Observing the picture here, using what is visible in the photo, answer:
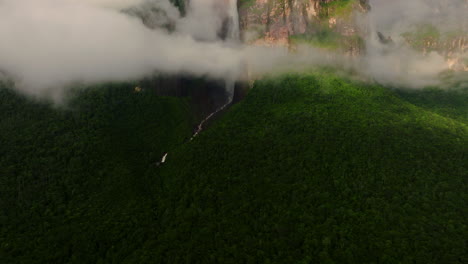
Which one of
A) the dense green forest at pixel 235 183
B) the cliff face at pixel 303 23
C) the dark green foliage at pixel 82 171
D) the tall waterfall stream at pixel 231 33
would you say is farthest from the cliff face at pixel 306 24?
the dark green foliage at pixel 82 171

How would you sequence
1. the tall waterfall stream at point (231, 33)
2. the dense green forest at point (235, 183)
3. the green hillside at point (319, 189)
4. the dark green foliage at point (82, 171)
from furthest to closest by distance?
the tall waterfall stream at point (231, 33) < the dark green foliage at point (82, 171) < the dense green forest at point (235, 183) < the green hillside at point (319, 189)

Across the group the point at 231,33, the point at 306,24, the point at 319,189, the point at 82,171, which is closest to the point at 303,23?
the point at 306,24

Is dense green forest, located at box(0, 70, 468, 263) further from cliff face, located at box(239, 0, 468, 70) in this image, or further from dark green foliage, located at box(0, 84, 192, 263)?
cliff face, located at box(239, 0, 468, 70)

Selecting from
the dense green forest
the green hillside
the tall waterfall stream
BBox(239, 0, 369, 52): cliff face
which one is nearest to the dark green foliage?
the dense green forest

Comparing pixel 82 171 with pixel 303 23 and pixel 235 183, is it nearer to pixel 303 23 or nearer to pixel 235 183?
pixel 235 183

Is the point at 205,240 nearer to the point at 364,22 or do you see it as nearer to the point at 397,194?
the point at 397,194

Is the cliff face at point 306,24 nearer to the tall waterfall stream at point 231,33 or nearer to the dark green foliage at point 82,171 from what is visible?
the tall waterfall stream at point 231,33

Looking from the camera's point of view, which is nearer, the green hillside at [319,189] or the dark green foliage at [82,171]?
the green hillside at [319,189]
